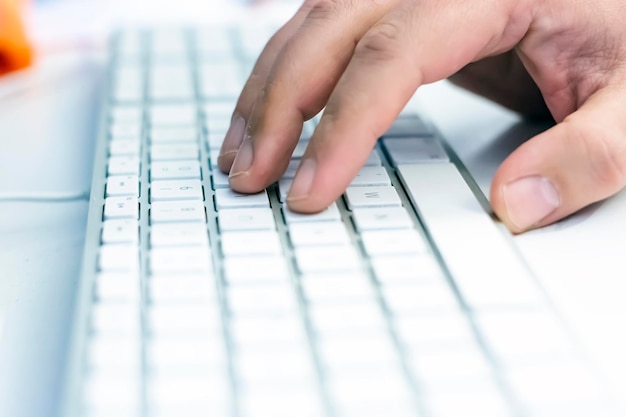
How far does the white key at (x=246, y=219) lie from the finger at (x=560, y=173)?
131 mm

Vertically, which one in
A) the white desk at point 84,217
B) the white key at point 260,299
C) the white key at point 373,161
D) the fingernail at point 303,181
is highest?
the fingernail at point 303,181

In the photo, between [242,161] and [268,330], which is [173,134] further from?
[268,330]

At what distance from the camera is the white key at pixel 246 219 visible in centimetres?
45

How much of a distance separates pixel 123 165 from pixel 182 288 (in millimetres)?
171

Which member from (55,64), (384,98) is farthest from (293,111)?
(55,64)

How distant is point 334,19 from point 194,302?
0.82 feet

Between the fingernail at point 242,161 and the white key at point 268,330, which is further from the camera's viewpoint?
the fingernail at point 242,161

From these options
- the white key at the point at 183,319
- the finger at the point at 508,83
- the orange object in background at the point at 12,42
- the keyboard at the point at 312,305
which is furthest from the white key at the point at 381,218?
the orange object in background at the point at 12,42

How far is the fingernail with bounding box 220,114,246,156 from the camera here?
545 mm

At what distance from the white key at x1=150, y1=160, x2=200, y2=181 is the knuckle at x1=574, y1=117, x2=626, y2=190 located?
0.24 m

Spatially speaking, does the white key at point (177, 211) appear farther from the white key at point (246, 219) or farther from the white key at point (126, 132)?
the white key at point (126, 132)

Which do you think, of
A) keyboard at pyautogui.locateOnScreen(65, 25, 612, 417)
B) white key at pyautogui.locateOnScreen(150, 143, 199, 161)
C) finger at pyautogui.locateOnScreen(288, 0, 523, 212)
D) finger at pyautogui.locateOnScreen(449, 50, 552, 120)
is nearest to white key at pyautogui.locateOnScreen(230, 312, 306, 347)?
keyboard at pyautogui.locateOnScreen(65, 25, 612, 417)

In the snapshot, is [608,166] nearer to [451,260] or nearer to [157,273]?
[451,260]

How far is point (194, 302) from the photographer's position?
1.27ft
